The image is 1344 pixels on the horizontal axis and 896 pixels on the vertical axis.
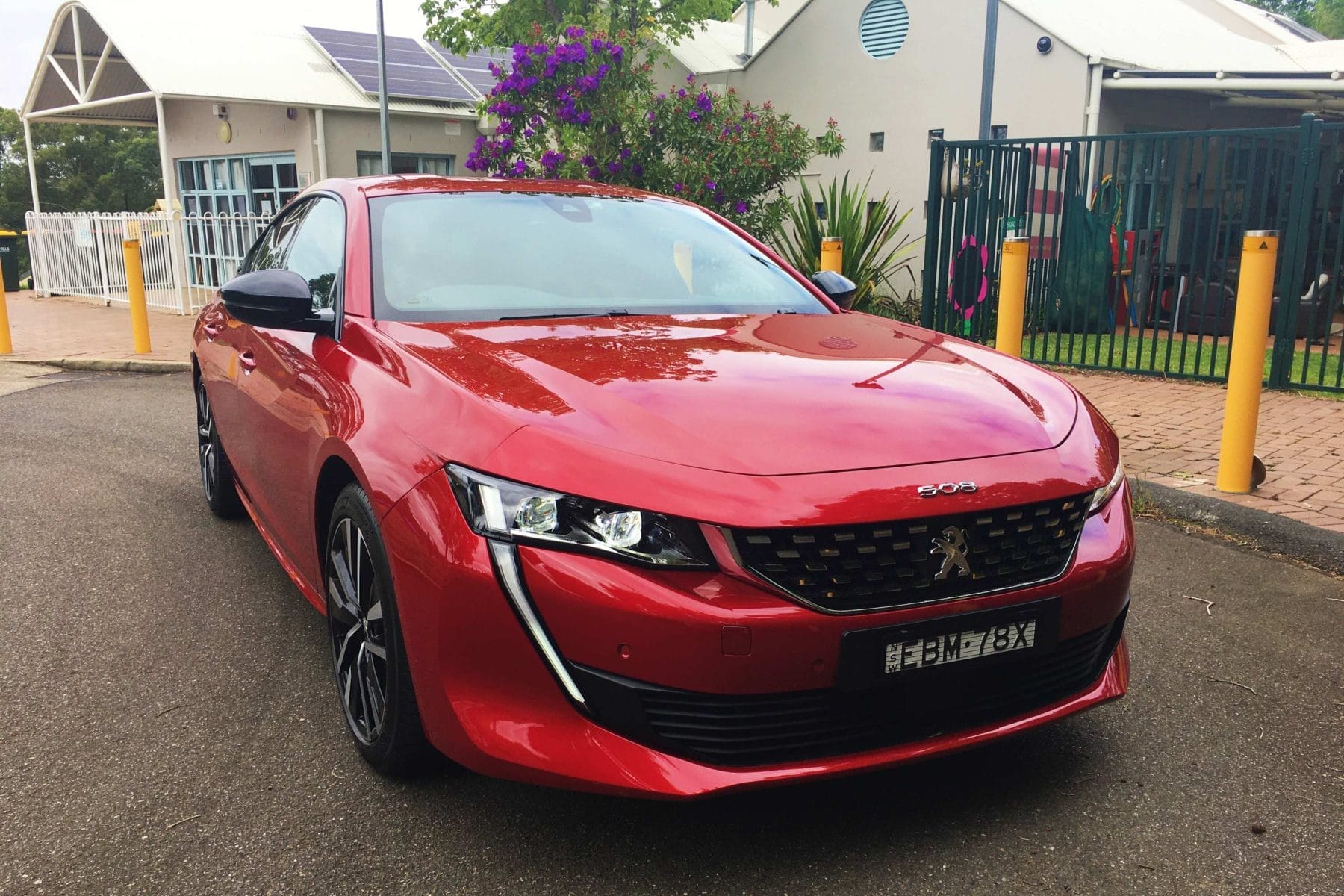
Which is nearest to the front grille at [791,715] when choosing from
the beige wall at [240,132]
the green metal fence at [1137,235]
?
the green metal fence at [1137,235]

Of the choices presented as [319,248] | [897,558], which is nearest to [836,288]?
[319,248]

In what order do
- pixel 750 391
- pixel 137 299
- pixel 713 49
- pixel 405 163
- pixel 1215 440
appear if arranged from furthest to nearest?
1. pixel 405 163
2. pixel 713 49
3. pixel 137 299
4. pixel 1215 440
5. pixel 750 391

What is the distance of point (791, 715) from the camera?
2.10 metres

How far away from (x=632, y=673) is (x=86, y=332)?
1449cm

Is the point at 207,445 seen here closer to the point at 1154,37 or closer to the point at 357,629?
the point at 357,629

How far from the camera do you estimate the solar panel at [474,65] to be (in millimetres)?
21375

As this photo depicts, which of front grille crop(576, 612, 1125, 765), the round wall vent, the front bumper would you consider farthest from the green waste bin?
front grille crop(576, 612, 1125, 765)

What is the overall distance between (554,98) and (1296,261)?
7.79m

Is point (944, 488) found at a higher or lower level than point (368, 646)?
higher

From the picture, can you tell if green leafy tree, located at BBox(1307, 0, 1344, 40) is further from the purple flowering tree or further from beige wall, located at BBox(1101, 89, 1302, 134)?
the purple flowering tree

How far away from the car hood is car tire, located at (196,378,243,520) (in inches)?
89.0

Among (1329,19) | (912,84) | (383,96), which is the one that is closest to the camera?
(912,84)

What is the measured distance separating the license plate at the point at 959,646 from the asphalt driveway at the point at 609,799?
1.47 feet

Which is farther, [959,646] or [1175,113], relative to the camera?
[1175,113]
